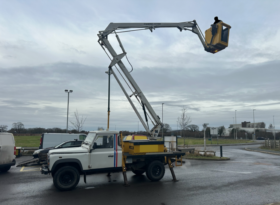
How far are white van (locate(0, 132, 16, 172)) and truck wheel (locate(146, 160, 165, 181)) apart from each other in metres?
7.05

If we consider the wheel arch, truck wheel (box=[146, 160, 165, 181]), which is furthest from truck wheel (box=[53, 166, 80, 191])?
truck wheel (box=[146, 160, 165, 181])

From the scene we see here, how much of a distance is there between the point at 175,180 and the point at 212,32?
6.24 meters

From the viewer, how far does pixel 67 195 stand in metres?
7.64

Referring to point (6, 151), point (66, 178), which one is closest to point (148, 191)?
point (66, 178)

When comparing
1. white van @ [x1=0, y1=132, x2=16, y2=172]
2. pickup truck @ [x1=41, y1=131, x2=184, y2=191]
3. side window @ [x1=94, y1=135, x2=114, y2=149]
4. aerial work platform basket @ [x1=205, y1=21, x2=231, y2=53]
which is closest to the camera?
pickup truck @ [x1=41, y1=131, x2=184, y2=191]

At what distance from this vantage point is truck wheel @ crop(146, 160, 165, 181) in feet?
31.6

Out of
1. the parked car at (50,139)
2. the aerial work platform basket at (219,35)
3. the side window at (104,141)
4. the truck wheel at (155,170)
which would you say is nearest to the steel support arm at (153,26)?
the aerial work platform basket at (219,35)

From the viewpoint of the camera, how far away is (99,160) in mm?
8781

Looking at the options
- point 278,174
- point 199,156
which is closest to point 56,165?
point 278,174

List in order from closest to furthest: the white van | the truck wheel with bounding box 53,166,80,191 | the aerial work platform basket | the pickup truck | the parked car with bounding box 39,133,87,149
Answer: the truck wheel with bounding box 53,166,80,191 → the pickup truck → the aerial work platform basket → the white van → the parked car with bounding box 39,133,87,149

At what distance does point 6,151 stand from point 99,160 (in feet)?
18.8

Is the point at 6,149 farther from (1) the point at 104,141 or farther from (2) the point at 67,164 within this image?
(1) the point at 104,141

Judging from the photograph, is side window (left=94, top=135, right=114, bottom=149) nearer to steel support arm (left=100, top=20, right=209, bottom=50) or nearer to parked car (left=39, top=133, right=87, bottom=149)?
steel support arm (left=100, top=20, right=209, bottom=50)

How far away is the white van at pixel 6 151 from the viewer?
1141cm
